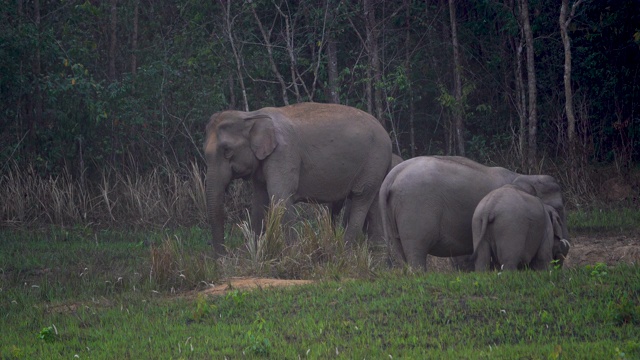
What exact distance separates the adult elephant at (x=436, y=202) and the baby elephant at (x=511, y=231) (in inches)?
26.5

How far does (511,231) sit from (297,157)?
13.6 ft

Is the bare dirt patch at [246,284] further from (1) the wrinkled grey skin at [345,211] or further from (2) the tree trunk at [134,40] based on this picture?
(2) the tree trunk at [134,40]

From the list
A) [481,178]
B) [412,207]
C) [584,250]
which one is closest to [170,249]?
[412,207]

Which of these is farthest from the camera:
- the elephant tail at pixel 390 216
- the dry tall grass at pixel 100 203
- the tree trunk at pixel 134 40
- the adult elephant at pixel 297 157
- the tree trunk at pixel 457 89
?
the tree trunk at pixel 134 40

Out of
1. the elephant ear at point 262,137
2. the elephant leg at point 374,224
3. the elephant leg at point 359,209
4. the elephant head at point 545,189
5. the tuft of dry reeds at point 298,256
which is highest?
the elephant ear at point 262,137

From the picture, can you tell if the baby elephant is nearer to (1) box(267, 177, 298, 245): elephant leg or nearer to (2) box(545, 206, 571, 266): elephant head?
(2) box(545, 206, 571, 266): elephant head

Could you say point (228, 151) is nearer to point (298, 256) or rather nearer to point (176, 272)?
point (298, 256)

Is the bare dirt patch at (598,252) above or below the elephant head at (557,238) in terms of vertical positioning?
below

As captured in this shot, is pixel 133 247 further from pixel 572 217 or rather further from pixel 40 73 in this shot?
pixel 572 217

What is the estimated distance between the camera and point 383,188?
1127 cm

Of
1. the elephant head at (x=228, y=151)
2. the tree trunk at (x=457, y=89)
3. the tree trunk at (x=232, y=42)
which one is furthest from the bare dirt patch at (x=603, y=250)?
the tree trunk at (x=232, y=42)

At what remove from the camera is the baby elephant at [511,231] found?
33.2 feet

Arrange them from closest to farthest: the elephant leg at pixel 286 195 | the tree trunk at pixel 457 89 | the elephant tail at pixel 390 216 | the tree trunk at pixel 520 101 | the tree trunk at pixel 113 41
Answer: the elephant tail at pixel 390 216
the elephant leg at pixel 286 195
the tree trunk at pixel 520 101
the tree trunk at pixel 457 89
the tree trunk at pixel 113 41

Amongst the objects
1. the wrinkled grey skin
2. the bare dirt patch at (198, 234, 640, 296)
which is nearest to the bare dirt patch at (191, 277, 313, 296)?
the bare dirt patch at (198, 234, 640, 296)
